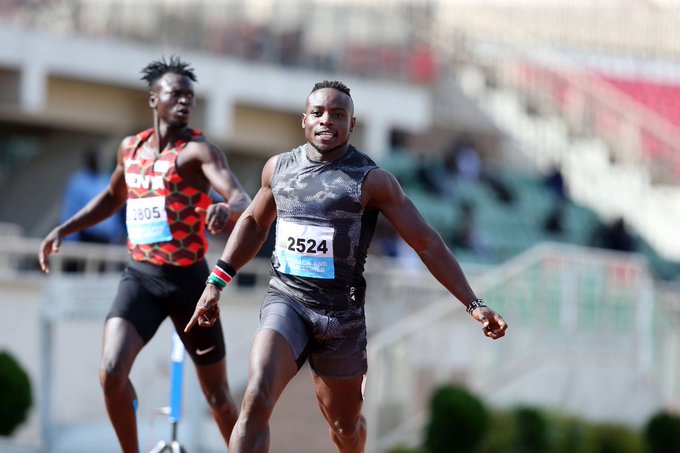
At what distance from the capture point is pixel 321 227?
7.17m

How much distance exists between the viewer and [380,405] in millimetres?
15164

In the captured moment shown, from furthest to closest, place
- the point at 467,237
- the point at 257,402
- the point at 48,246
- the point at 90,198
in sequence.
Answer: the point at 467,237, the point at 90,198, the point at 48,246, the point at 257,402

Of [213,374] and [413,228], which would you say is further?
[213,374]

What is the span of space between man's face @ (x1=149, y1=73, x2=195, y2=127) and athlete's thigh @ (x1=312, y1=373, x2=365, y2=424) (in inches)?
73.0

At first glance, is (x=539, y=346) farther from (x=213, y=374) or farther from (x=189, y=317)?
(x=189, y=317)

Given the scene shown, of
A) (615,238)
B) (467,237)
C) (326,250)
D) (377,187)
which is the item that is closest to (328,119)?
(377,187)

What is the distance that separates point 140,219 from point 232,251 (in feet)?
3.79

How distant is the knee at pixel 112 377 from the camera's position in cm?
796

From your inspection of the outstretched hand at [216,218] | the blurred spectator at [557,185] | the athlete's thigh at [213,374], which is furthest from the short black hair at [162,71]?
the blurred spectator at [557,185]

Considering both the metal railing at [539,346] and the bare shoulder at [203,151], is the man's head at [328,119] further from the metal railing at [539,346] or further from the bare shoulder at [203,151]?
the metal railing at [539,346]

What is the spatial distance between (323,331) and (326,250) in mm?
402

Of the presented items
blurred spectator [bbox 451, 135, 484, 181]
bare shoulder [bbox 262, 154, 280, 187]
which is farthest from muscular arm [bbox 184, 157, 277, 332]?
blurred spectator [bbox 451, 135, 484, 181]


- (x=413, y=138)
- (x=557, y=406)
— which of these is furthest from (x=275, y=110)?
(x=557, y=406)

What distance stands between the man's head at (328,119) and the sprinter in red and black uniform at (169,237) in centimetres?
99
